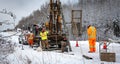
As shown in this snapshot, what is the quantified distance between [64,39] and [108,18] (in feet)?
239

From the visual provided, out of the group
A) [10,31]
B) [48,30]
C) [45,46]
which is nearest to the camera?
[10,31]

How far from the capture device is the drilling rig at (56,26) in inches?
1049

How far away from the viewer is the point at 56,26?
90.4 ft

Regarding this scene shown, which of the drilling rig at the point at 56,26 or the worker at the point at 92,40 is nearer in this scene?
the worker at the point at 92,40

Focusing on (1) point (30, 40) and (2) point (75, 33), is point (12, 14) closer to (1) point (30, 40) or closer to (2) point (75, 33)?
(2) point (75, 33)

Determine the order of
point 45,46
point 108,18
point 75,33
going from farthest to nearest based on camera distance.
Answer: point 108,18 < point 45,46 < point 75,33

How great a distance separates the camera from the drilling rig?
2665cm

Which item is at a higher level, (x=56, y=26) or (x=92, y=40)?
(x=56, y=26)

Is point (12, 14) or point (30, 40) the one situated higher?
point (12, 14)

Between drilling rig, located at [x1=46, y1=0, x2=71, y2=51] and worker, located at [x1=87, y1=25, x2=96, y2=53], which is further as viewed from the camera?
drilling rig, located at [x1=46, y1=0, x2=71, y2=51]

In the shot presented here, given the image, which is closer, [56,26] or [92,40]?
[92,40]

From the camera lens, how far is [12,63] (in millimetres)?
13586

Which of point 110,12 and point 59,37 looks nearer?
point 59,37

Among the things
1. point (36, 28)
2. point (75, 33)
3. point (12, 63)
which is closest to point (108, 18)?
point (36, 28)
